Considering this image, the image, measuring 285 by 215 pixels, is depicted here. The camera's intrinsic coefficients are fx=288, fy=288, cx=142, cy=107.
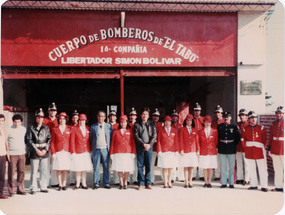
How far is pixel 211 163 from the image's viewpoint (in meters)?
7.10

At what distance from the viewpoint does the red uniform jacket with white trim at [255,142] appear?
22.9ft

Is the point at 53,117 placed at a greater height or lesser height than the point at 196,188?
greater

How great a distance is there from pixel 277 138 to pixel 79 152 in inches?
188

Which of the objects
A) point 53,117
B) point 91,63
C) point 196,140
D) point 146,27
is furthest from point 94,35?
point 196,140

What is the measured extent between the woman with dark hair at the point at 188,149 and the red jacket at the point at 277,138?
179 cm

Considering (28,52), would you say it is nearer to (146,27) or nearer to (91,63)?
(91,63)

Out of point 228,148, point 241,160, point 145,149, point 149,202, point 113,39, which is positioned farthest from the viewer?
point 113,39

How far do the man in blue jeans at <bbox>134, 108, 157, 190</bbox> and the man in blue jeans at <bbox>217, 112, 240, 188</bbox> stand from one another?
1711 mm

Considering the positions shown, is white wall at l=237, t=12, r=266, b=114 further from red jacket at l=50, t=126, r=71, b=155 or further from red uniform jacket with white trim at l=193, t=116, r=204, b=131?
red jacket at l=50, t=126, r=71, b=155

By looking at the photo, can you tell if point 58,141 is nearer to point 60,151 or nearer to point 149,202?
point 60,151

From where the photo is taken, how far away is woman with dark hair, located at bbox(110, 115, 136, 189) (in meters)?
7.00

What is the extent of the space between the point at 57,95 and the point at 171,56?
22.8 feet

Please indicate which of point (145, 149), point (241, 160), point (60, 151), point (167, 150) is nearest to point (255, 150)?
point (241, 160)

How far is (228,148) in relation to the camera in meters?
7.13
